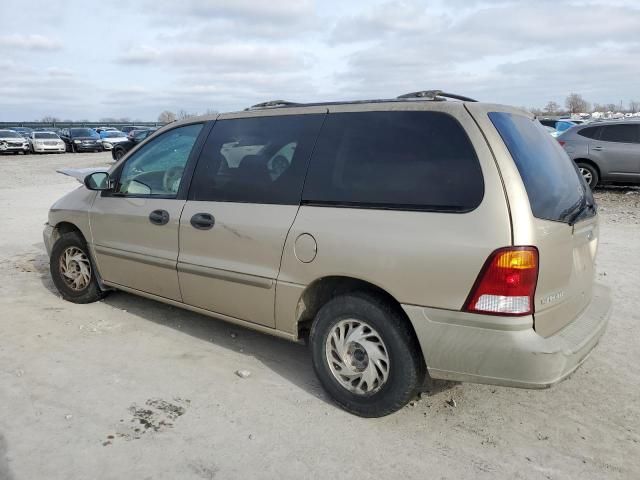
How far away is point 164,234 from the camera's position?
4.25 m

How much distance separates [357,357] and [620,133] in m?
12.0

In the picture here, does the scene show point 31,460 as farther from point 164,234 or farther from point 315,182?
point 315,182

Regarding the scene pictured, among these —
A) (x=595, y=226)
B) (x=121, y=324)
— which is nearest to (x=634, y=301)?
(x=595, y=226)

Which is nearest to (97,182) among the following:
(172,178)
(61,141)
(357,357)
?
(172,178)

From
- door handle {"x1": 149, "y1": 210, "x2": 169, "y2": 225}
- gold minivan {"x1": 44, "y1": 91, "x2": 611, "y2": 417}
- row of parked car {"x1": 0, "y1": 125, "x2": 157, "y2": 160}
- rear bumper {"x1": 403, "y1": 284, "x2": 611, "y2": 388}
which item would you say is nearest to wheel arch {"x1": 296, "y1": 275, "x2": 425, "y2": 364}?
gold minivan {"x1": 44, "y1": 91, "x2": 611, "y2": 417}

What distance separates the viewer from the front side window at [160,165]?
4.32 metres

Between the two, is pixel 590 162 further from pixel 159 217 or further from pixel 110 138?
pixel 110 138

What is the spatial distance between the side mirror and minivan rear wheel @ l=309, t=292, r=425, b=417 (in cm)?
247

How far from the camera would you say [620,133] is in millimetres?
12758

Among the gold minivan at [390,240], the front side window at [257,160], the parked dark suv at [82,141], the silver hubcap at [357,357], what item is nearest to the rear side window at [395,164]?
the gold minivan at [390,240]

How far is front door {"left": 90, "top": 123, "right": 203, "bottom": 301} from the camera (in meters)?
4.25

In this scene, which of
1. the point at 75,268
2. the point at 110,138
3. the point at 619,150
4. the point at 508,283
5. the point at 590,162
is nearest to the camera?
the point at 508,283

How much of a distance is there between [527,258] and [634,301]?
3226 mm

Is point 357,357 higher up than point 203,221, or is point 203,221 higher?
point 203,221
